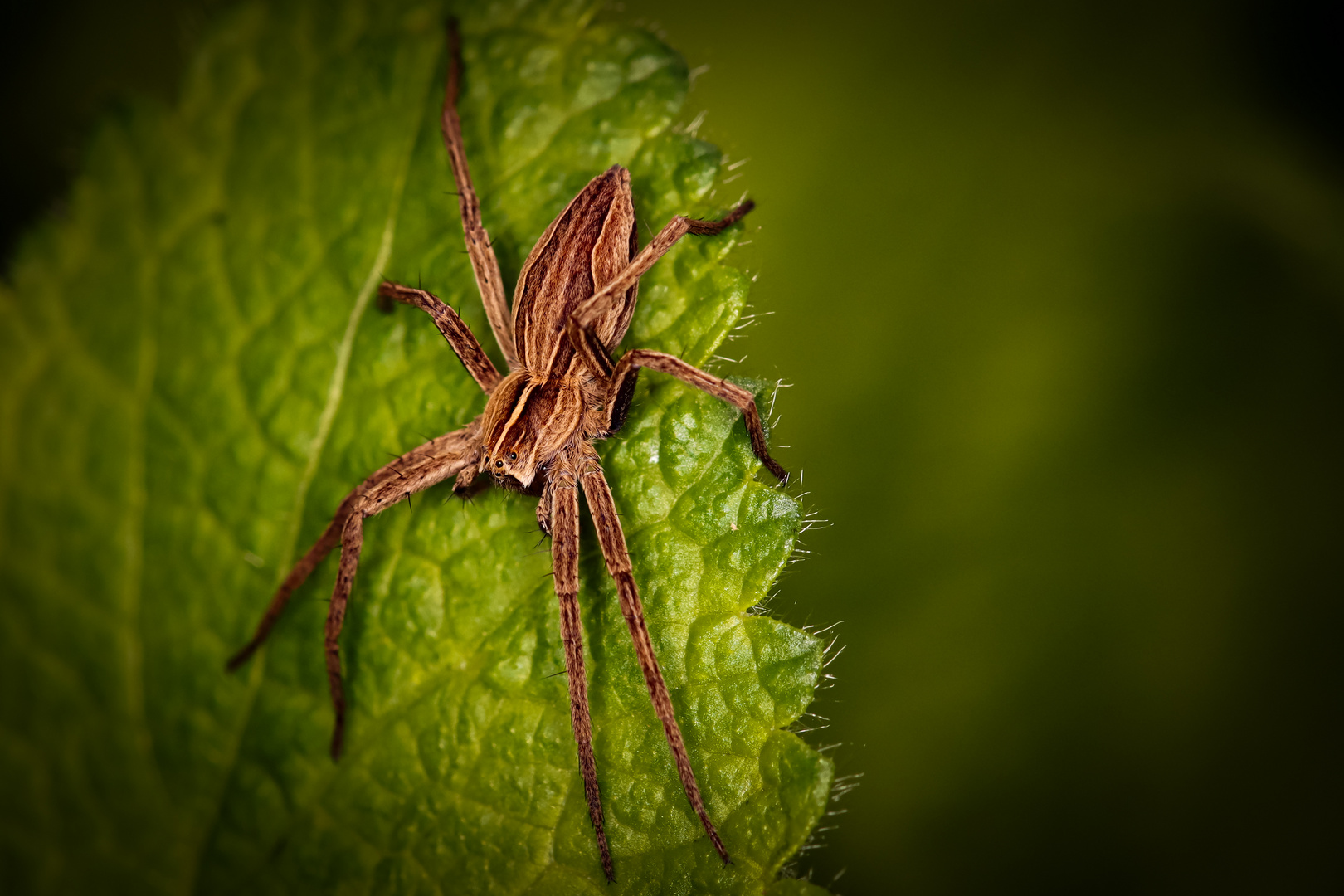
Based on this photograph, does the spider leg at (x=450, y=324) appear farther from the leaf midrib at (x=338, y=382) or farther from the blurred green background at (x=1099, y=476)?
the blurred green background at (x=1099, y=476)

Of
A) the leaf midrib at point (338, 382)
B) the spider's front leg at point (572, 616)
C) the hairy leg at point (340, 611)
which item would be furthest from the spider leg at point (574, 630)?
the leaf midrib at point (338, 382)

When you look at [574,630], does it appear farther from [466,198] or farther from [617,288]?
[466,198]

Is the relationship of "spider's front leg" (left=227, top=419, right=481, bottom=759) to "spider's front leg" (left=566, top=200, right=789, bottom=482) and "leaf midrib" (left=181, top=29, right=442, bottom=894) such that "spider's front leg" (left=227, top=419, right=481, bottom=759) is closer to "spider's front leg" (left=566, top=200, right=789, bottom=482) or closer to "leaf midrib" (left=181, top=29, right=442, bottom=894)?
"leaf midrib" (left=181, top=29, right=442, bottom=894)

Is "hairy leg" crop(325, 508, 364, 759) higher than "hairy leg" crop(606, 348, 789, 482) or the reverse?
the reverse

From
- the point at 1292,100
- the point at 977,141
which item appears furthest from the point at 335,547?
the point at 1292,100

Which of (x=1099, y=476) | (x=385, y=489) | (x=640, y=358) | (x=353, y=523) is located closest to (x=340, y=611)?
(x=353, y=523)

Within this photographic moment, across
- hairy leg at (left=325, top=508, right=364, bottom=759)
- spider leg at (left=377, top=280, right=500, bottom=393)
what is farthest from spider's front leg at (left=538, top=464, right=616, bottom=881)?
hairy leg at (left=325, top=508, right=364, bottom=759)
